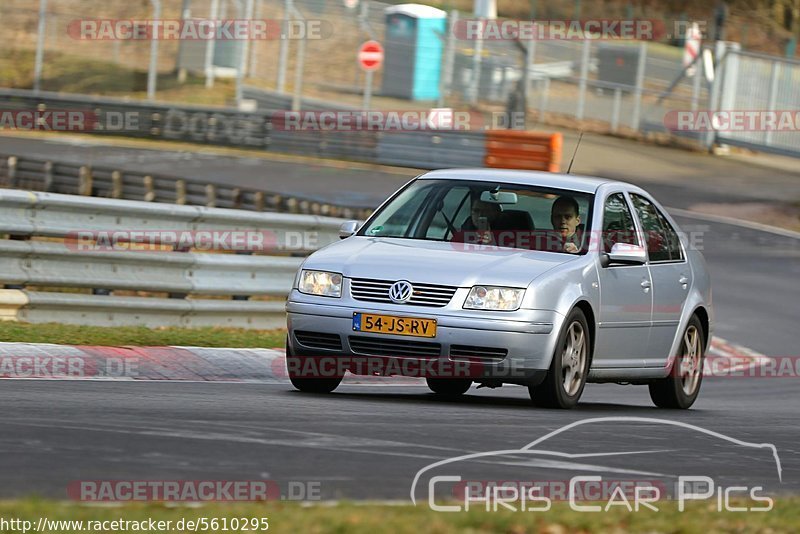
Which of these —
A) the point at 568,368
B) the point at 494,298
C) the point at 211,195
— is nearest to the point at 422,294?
the point at 494,298

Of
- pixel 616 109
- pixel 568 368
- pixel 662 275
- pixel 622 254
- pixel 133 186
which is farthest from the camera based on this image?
pixel 616 109

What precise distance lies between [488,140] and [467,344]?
25380 mm

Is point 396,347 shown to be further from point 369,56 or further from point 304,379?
point 369,56

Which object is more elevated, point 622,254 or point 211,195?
point 622,254

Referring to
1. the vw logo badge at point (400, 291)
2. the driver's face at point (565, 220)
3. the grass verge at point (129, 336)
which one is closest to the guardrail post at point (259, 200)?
the grass verge at point (129, 336)

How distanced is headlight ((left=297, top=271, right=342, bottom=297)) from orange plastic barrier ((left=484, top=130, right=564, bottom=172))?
75.9ft

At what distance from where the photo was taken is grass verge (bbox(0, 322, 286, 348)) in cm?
1166

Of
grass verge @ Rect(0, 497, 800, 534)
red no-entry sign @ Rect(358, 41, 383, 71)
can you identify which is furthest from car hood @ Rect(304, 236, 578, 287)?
red no-entry sign @ Rect(358, 41, 383, 71)

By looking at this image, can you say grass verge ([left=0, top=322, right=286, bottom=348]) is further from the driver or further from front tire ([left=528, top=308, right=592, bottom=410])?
Answer: front tire ([left=528, top=308, right=592, bottom=410])

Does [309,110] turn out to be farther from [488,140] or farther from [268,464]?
[268,464]

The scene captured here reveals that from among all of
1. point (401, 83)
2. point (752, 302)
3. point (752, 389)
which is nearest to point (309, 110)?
point (401, 83)

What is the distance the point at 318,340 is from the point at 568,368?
61.5 inches

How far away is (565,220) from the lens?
1031cm

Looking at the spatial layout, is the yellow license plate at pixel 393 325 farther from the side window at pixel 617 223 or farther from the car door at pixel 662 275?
the car door at pixel 662 275
